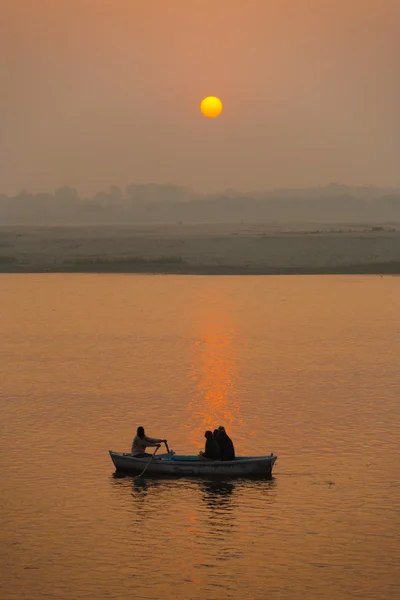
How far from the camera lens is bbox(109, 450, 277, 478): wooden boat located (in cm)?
3772

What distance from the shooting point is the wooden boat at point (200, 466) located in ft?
124

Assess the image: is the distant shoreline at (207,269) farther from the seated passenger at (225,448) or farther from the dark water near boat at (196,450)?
the seated passenger at (225,448)

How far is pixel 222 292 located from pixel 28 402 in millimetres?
88254

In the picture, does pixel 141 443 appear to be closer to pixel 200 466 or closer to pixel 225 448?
pixel 200 466

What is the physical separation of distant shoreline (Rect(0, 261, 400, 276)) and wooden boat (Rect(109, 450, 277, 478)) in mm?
145221

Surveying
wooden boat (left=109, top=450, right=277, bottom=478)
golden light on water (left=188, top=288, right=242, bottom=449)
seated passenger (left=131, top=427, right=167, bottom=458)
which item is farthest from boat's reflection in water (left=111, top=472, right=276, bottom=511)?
golden light on water (left=188, top=288, right=242, bottom=449)

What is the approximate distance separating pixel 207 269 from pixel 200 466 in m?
150

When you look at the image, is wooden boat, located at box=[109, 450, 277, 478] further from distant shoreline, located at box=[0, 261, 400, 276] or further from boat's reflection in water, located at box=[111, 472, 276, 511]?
distant shoreline, located at box=[0, 261, 400, 276]

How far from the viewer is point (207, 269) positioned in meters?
188

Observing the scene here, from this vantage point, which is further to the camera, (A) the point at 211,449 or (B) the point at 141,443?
Answer: (B) the point at 141,443

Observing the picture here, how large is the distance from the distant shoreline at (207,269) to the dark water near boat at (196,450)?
8663 centimetres

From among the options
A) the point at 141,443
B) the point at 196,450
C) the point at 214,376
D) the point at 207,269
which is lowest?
the point at 141,443

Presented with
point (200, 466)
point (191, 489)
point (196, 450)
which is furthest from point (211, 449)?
point (196, 450)

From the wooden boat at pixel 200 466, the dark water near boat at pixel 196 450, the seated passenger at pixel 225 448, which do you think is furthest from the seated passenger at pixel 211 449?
the dark water near boat at pixel 196 450
